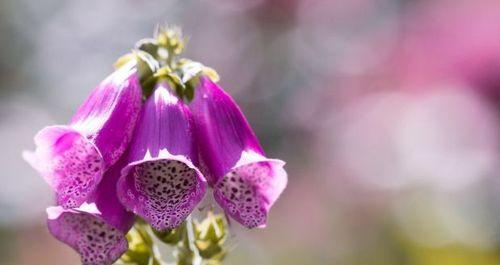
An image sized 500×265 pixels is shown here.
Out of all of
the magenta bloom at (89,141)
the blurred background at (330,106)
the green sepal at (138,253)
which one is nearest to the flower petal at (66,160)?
the magenta bloom at (89,141)

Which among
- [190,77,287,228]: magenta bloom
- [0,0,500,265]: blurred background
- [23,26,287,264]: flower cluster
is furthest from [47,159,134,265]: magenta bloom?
[0,0,500,265]: blurred background

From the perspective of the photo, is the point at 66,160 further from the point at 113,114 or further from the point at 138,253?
the point at 138,253

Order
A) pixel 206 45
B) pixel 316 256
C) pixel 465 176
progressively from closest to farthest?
1. pixel 465 176
2. pixel 316 256
3. pixel 206 45

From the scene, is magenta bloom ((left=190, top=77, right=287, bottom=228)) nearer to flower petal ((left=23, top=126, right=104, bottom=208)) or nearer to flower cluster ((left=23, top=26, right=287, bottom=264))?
flower cluster ((left=23, top=26, right=287, bottom=264))

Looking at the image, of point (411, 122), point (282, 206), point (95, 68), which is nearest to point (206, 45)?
point (95, 68)

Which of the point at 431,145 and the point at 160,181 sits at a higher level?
the point at 431,145

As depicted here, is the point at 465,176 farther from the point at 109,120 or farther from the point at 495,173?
the point at 109,120
